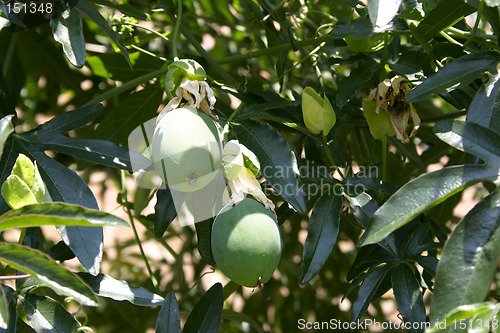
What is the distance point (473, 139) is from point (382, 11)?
0.57 feet

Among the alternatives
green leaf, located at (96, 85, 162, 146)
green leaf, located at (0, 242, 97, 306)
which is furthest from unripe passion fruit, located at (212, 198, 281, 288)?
green leaf, located at (96, 85, 162, 146)

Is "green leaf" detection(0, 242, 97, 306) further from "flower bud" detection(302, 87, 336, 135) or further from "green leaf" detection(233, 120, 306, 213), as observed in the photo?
"flower bud" detection(302, 87, 336, 135)

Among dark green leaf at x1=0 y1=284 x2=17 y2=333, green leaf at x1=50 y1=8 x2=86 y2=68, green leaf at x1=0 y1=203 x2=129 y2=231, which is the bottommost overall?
dark green leaf at x1=0 y1=284 x2=17 y2=333

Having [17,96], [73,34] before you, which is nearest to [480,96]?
[73,34]

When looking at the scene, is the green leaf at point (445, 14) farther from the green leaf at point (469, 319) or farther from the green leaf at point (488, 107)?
the green leaf at point (469, 319)

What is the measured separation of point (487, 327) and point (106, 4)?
2.39 ft

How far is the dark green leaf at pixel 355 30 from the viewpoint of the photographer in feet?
2.73

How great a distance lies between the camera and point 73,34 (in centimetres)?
85

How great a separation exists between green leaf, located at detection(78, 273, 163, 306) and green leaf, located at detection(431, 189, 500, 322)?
1.11ft

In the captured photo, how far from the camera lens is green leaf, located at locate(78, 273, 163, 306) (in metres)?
0.74

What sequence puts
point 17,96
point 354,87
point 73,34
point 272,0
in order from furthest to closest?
point 17,96, point 272,0, point 354,87, point 73,34

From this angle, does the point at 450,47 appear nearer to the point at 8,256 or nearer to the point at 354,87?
the point at 354,87

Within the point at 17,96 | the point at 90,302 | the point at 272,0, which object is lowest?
the point at 17,96

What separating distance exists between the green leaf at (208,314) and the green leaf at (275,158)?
0.55 feet
